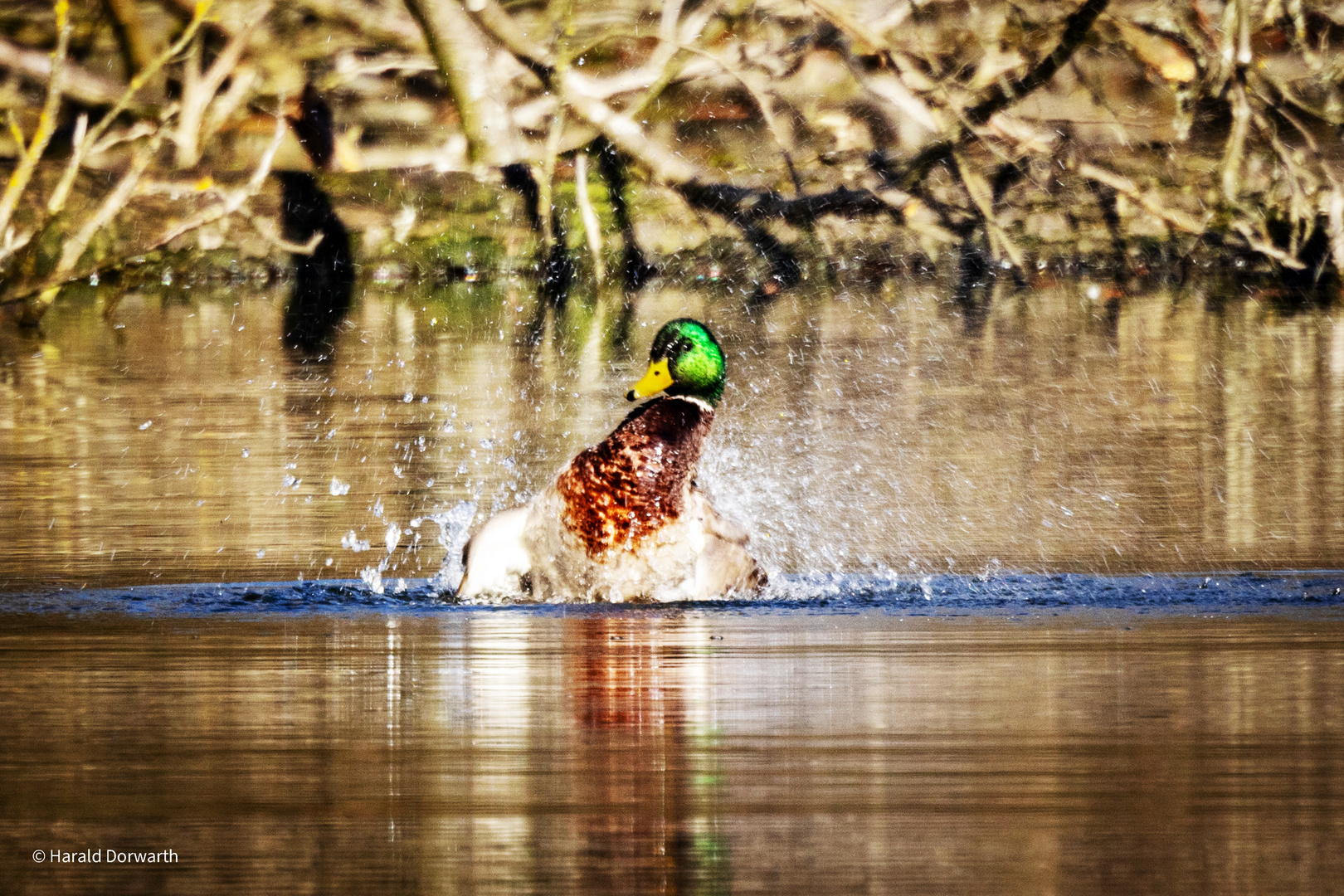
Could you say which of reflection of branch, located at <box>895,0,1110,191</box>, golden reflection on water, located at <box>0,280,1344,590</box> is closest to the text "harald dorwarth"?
golden reflection on water, located at <box>0,280,1344,590</box>

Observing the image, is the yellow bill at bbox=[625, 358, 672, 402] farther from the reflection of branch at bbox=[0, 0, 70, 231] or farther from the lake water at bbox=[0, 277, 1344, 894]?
the reflection of branch at bbox=[0, 0, 70, 231]

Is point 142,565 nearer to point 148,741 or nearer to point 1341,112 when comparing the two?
point 148,741

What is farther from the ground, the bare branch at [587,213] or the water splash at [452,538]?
the bare branch at [587,213]

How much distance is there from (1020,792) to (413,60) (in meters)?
16.0

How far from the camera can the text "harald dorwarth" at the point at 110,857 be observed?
9.43ft

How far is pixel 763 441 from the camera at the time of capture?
8422 millimetres

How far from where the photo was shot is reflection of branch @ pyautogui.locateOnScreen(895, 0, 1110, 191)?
55.6 ft

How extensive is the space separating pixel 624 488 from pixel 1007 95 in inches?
489

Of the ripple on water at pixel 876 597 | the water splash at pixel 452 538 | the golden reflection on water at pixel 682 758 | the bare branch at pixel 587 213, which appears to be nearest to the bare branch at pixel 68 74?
the bare branch at pixel 587 213

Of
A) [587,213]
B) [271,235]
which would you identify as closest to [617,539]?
[587,213]

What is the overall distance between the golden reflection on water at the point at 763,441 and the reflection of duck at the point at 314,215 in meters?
3.91

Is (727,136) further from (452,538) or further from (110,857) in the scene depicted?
(110,857)

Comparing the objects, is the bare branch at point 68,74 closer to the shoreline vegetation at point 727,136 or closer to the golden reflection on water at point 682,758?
the shoreline vegetation at point 727,136

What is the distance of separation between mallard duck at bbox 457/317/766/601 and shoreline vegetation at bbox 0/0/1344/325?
1101 centimetres
